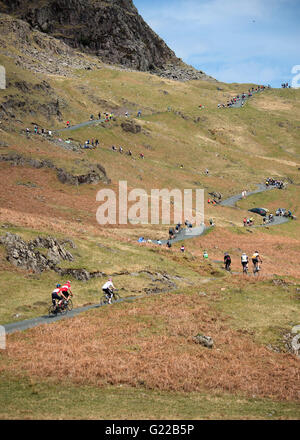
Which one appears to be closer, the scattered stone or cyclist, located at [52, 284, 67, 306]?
the scattered stone

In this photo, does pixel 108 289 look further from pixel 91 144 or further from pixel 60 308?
pixel 91 144

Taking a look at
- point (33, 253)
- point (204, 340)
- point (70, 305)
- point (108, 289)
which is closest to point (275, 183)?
point (33, 253)

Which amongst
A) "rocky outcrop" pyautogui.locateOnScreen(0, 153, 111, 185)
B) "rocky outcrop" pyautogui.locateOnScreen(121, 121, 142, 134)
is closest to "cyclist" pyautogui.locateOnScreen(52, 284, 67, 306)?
"rocky outcrop" pyautogui.locateOnScreen(0, 153, 111, 185)

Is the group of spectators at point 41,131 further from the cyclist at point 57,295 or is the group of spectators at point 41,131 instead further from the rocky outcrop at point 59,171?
the cyclist at point 57,295

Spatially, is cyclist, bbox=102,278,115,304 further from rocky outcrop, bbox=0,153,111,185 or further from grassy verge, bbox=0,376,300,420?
rocky outcrop, bbox=0,153,111,185

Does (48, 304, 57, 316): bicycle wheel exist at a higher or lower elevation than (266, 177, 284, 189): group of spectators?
lower

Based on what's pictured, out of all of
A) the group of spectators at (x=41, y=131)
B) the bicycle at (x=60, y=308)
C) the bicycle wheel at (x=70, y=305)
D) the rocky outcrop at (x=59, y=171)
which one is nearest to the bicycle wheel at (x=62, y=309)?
the bicycle at (x=60, y=308)

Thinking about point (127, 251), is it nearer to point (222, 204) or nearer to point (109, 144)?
point (222, 204)

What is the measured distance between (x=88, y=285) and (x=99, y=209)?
42.4 metres

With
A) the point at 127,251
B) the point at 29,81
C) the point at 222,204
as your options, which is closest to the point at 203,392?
the point at 127,251

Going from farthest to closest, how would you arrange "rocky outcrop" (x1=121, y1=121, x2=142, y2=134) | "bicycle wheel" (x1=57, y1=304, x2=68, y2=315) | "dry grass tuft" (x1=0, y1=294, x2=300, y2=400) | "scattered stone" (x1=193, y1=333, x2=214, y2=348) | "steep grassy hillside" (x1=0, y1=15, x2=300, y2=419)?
"rocky outcrop" (x1=121, y1=121, x2=142, y2=134) < "bicycle wheel" (x1=57, y1=304, x2=68, y2=315) < "scattered stone" (x1=193, y1=333, x2=214, y2=348) < "dry grass tuft" (x1=0, y1=294, x2=300, y2=400) < "steep grassy hillside" (x1=0, y1=15, x2=300, y2=419)
